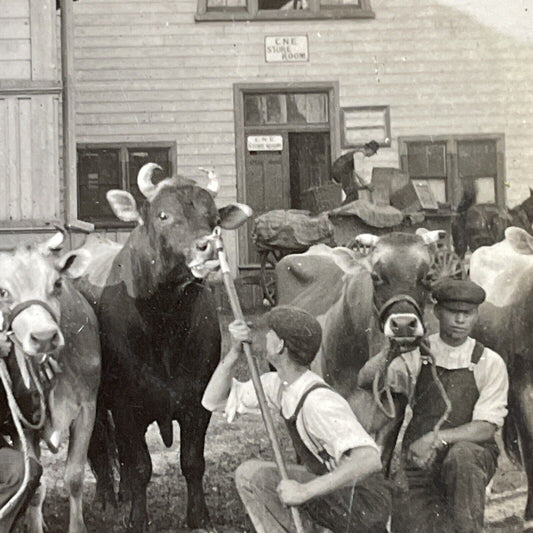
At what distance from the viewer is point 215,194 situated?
357cm

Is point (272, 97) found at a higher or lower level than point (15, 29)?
lower

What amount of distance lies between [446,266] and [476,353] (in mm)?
361

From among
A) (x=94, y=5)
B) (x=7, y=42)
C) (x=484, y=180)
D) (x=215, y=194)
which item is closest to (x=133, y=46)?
(x=94, y=5)

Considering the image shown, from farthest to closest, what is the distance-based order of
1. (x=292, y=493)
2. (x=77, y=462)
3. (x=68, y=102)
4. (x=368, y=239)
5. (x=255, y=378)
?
(x=68, y=102), (x=368, y=239), (x=77, y=462), (x=255, y=378), (x=292, y=493)

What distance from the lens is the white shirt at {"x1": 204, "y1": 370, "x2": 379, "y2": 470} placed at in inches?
123

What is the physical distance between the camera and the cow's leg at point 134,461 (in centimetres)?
366

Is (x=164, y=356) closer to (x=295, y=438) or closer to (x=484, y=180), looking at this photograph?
(x=295, y=438)

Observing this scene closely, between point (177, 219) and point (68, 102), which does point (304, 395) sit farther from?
point (68, 102)

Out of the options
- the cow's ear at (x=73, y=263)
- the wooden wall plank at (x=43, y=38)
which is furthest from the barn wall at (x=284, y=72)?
the cow's ear at (x=73, y=263)

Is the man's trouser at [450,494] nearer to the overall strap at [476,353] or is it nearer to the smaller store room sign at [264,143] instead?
the overall strap at [476,353]

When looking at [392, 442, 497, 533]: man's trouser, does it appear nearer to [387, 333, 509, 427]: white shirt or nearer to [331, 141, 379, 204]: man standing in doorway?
[387, 333, 509, 427]: white shirt

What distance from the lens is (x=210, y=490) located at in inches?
147

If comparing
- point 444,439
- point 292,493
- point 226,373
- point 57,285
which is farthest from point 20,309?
point 444,439

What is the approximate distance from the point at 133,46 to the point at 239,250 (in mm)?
923
